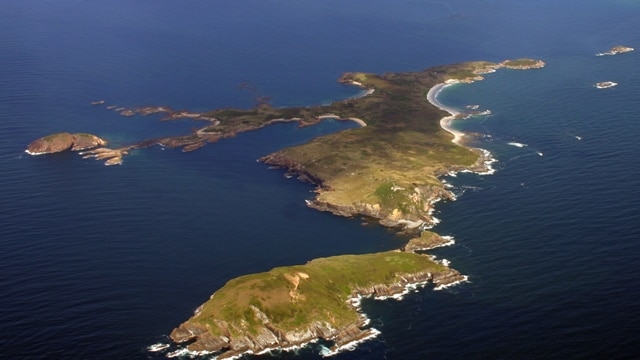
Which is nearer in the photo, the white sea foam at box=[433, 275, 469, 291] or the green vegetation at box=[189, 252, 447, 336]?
the green vegetation at box=[189, 252, 447, 336]

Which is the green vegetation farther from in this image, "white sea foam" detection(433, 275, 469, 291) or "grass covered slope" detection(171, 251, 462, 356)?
"white sea foam" detection(433, 275, 469, 291)

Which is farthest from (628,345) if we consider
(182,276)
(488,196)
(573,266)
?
(182,276)

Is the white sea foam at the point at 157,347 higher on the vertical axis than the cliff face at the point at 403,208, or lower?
lower

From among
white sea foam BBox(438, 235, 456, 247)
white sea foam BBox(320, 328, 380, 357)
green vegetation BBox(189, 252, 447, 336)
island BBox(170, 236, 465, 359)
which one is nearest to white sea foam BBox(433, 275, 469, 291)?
island BBox(170, 236, 465, 359)

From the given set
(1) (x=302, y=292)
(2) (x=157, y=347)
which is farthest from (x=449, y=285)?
(2) (x=157, y=347)

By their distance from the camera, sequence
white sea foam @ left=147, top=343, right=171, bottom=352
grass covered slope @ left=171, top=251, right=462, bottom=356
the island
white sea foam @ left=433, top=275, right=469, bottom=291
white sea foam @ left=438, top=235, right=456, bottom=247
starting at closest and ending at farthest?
white sea foam @ left=147, top=343, right=171, bottom=352
the island
grass covered slope @ left=171, top=251, right=462, bottom=356
white sea foam @ left=433, top=275, right=469, bottom=291
white sea foam @ left=438, top=235, right=456, bottom=247

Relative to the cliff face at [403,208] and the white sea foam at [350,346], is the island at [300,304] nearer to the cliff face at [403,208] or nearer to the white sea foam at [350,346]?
the white sea foam at [350,346]

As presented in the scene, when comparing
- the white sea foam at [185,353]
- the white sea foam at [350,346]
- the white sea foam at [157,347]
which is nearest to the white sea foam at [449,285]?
the white sea foam at [350,346]

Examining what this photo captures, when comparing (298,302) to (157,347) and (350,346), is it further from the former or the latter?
(157,347)
